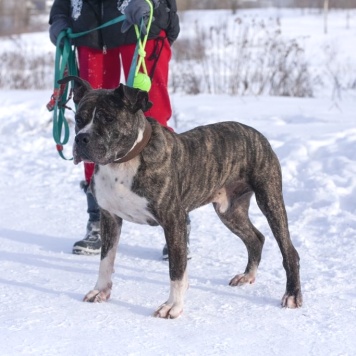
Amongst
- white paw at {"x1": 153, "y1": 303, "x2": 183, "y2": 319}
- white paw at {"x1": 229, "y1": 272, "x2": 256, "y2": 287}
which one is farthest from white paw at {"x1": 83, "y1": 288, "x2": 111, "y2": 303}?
white paw at {"x1": 229, "y1": 272, "x2": 256, "y2": 287}

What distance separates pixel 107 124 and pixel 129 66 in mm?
1389

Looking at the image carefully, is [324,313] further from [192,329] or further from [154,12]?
[154,12]

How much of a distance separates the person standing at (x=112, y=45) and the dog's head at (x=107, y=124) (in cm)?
121

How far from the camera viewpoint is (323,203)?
18.4ft

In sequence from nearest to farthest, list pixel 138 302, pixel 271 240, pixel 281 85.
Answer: pixel 138 302 < pixel 271 240 < pixel 281 85

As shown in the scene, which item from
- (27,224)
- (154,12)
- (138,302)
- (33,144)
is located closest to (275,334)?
(138,302)

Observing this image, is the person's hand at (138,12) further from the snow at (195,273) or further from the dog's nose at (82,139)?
the snow at (195,273)

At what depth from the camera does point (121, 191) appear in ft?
11.8

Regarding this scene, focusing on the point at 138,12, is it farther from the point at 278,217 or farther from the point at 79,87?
the point at 278,217

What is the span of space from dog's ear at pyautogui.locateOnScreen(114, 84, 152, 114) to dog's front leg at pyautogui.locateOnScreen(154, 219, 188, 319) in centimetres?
61

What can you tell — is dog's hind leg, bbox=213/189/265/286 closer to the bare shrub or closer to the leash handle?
the leash handle

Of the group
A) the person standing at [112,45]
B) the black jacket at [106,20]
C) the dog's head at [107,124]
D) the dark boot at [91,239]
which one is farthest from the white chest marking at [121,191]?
the black jacket at [106,20]

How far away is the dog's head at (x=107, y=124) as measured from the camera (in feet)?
11.1

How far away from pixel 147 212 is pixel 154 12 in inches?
62.3
